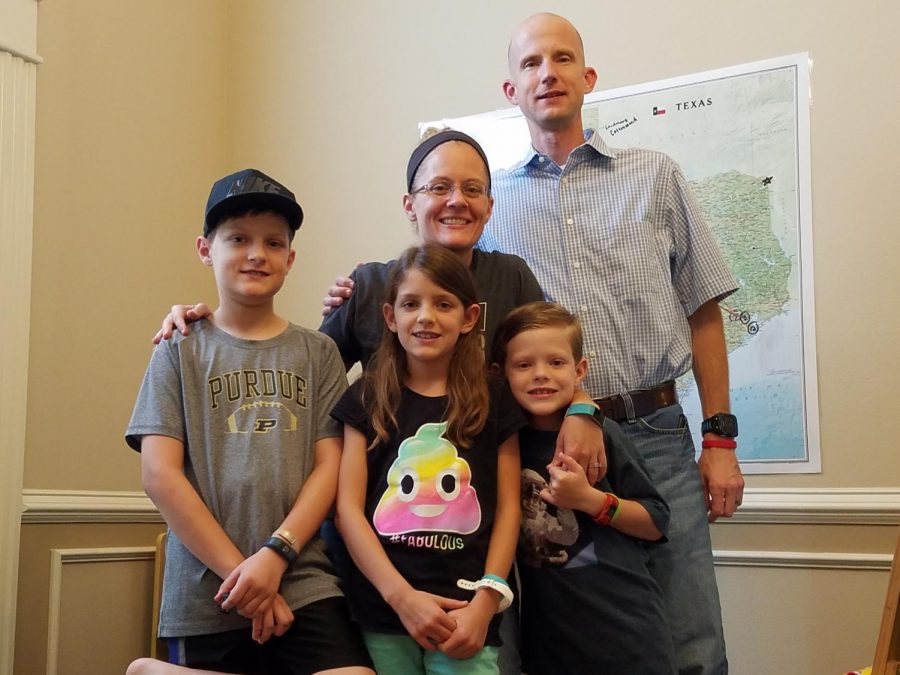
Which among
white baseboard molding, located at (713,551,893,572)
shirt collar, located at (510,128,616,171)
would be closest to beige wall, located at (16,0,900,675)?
white baseboard molding, located at (713,551,893,572)

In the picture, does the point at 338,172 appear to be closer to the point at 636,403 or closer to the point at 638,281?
the point at 638,281

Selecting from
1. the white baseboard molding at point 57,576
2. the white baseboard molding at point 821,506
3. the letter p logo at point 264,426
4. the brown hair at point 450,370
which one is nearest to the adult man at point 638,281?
the brown hair at point 450,370

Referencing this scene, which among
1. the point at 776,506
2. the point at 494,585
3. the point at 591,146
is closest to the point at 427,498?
the point at 494,585

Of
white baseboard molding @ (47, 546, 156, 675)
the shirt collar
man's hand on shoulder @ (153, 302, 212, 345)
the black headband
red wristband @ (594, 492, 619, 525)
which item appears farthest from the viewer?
white baseboard molding @ (47, 546, 156, 675)

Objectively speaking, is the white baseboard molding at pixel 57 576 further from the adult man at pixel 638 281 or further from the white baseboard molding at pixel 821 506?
the white baseboard molding at pixel 821 506

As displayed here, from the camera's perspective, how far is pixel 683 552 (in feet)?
6.06

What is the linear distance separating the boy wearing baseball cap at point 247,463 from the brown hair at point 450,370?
10 centimetres

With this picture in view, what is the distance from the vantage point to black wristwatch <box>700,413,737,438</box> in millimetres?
1966

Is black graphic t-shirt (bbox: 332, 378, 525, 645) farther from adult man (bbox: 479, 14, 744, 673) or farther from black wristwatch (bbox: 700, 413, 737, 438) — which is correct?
black wristwatch (bbox: 700, 413, 737, 438)

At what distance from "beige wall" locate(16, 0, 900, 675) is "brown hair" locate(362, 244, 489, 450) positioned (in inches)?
51.6

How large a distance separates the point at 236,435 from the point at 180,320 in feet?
0.85

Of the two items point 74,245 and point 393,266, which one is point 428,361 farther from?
point 74,245

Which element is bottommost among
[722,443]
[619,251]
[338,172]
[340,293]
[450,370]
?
[722,443]

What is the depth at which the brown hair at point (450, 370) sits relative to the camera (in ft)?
5.13
